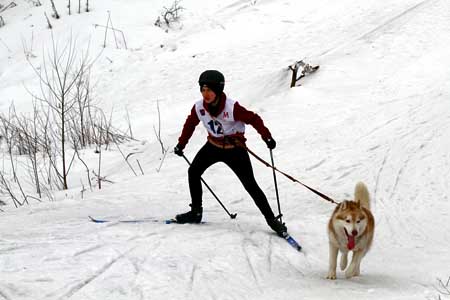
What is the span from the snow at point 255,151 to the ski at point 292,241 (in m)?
0.09

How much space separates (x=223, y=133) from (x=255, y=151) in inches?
164

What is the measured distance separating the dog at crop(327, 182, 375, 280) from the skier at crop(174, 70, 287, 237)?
3.71 ft

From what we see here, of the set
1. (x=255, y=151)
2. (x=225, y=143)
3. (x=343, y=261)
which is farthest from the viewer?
(x=255, y=151)

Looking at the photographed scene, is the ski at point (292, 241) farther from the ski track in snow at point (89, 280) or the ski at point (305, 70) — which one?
the ski at point (305, 70)

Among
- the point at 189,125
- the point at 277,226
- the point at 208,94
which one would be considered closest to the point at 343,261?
the point at 277,226

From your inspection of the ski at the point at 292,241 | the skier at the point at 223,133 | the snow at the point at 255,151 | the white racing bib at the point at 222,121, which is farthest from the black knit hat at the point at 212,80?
the ski at the point at 292,241

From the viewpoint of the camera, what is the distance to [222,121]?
598cm

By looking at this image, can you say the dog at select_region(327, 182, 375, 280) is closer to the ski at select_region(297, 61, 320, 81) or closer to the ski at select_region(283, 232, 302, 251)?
the ski at select_region(283, 232, 302, 251)

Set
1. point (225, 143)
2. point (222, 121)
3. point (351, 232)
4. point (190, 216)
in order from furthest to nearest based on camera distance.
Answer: point (190, 216) → point (225, 143) → point (222, 121) → point (351, 232)

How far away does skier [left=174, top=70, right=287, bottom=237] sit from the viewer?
19.0 ft

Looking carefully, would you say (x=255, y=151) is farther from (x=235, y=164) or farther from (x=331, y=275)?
(x=331, y=275)

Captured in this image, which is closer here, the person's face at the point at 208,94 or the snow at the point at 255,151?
the snow at the point at 255,151

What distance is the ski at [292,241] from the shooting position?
6.21 meters

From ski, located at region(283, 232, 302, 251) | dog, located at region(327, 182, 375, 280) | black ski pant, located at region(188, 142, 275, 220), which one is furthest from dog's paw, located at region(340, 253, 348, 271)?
black ski pant, located at region(188, 142, 275, 220)
